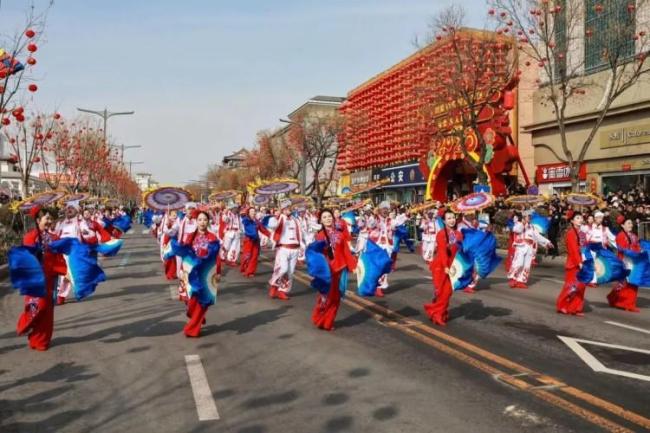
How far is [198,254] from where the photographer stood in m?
8.32

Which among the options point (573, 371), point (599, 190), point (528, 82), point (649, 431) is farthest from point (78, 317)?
point (528, 82)

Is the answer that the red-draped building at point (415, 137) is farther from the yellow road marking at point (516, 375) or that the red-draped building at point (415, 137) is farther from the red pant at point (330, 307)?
the red pant at point (330, 307)

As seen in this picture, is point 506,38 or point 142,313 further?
point 506,38

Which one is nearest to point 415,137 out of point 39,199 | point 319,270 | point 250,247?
point 250,247

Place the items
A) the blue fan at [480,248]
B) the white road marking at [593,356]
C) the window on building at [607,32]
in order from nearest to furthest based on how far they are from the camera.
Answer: the white road marking at [593,356], the blue fan at [480,248], the window on building at [607,32]

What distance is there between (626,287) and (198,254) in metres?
7.15

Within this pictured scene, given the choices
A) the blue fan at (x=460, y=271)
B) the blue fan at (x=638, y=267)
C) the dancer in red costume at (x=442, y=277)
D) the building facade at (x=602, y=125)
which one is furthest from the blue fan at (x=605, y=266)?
the building facade at (x=602, y=125)

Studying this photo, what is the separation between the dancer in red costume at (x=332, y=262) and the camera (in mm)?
8422

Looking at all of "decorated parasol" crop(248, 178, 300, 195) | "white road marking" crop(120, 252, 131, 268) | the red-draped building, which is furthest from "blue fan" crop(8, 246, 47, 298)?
the red-draped building

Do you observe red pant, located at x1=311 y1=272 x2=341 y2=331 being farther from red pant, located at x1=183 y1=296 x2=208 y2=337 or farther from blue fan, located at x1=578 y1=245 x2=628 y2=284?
blue fan, located at x1=578 y1=245 x2=628 y2=284

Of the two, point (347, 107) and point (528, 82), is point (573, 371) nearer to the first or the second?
point (528, 82)

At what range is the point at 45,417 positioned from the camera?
5.00 meters

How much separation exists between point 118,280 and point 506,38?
20.0 m

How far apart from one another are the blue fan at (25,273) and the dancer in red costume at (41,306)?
0.14 meters
